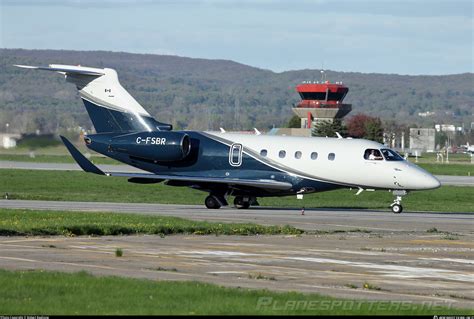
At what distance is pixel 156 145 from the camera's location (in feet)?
155

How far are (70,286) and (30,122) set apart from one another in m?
56.6

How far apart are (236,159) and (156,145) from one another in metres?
3.48

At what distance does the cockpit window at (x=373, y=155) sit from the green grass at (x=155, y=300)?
26.3m

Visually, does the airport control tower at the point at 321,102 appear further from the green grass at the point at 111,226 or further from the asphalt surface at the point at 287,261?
the asphalt surface at the point at 287,261

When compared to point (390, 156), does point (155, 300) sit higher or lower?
lower

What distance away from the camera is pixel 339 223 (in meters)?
38.0

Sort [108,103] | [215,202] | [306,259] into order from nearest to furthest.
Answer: [306,259] < [215,202] < [108,103]

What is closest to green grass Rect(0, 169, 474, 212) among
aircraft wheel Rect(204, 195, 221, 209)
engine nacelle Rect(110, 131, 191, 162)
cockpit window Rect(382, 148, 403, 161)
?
engine nacelle Rect(110, 131, 191, 162)

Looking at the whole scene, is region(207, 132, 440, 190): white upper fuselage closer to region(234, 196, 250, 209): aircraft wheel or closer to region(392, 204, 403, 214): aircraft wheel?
region(392, 204, 403, 214): aircraft wheel

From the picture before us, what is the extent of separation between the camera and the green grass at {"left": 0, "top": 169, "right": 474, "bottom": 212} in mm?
52375

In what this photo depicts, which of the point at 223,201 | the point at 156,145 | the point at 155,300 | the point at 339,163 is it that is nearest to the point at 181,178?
the point at 223,201

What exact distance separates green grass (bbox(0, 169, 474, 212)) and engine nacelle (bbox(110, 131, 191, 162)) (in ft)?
14.4

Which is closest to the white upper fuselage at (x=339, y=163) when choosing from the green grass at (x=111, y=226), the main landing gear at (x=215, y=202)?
the main landing gear at (x=215, y=202)

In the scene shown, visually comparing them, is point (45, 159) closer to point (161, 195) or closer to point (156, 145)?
point (161, 195)
